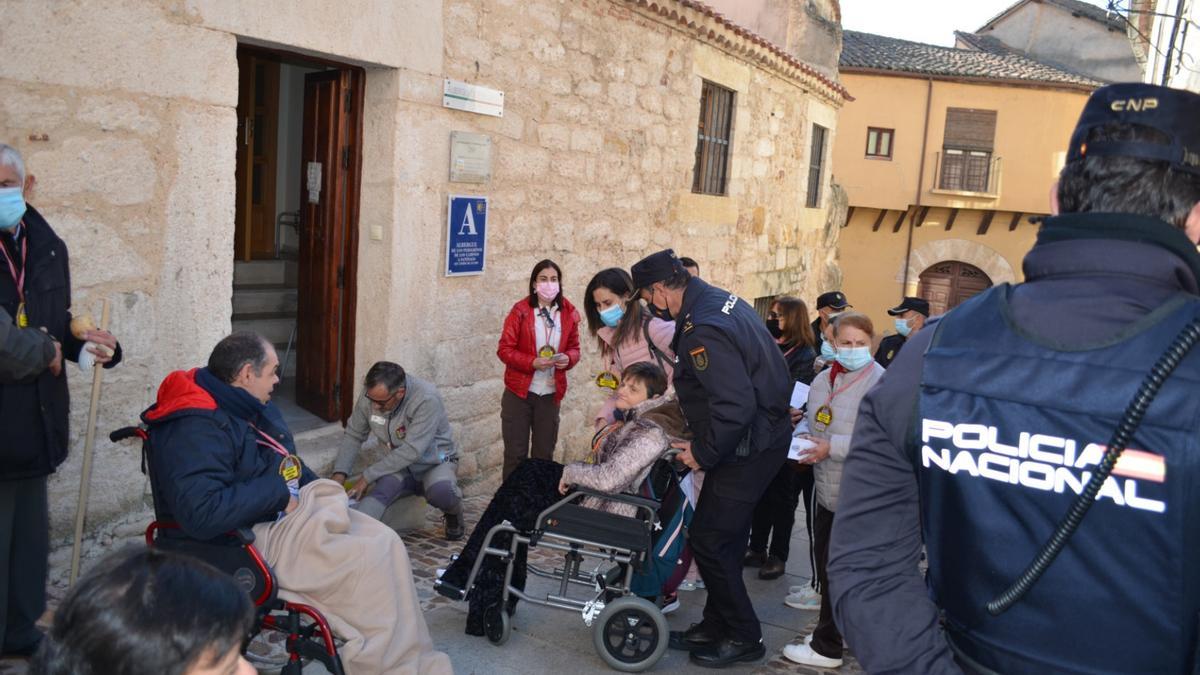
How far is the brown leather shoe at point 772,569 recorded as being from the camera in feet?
18.9

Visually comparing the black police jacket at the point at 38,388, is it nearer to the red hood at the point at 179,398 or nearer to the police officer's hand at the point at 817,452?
the red hood at the point at 179,398

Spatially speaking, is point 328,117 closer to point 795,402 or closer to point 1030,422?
point 795,402

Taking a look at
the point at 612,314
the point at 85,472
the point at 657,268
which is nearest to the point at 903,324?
the point at 612,314

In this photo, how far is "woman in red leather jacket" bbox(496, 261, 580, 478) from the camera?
6504 mm

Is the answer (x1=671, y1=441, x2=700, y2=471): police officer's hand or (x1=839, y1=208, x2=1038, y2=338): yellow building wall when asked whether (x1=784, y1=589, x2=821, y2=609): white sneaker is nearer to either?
(x1=671, y1=441, x2=700, y2=471): police officer's hand

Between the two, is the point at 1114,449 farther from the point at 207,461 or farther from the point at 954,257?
the point at 954,257

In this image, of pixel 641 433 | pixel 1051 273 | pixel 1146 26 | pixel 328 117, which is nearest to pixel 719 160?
pixel 328 117

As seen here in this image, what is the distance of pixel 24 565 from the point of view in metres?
3.76

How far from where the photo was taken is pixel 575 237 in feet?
26.7

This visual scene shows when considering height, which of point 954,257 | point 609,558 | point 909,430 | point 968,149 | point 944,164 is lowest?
point 609,558

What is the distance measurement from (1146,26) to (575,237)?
21.2 m

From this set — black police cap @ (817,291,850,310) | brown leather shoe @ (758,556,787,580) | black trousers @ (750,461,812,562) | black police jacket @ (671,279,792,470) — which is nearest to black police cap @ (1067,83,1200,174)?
black police jacket @ (671,279,792,470)

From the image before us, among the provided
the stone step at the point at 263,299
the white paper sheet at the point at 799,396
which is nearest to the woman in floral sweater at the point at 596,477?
the white paper sheet at the point at 799,396

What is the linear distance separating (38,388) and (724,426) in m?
2.59
